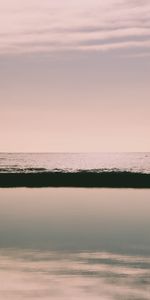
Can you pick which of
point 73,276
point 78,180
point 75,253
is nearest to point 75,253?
point 75,253

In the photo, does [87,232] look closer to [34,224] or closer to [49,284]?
[34,224]

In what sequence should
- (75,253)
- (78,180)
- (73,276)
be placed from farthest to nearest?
(78,180), (75,253), (73,276)

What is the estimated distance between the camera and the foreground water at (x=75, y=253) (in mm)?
15211

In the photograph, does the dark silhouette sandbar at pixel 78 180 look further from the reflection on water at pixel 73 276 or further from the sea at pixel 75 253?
the reflection on water at pixel 73 276

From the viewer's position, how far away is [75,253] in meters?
20.3

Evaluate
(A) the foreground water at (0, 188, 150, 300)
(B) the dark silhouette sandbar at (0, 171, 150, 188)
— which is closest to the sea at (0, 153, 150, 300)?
(A) the foreground water at (0, 188, 150, 300)

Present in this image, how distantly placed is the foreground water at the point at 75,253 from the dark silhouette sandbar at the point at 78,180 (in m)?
24.9

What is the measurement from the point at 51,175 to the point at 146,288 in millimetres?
58020

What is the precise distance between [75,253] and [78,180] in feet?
154

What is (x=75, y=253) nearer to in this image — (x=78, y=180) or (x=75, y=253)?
(x=75, y=253)

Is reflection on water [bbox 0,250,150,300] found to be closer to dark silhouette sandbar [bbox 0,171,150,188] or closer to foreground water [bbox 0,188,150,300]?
foreground water [bbox 0,188,150,300]

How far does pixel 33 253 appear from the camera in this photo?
20188mm

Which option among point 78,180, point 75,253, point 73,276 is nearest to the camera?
point 73,276

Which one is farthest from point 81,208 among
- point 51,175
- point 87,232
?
point 51,175
